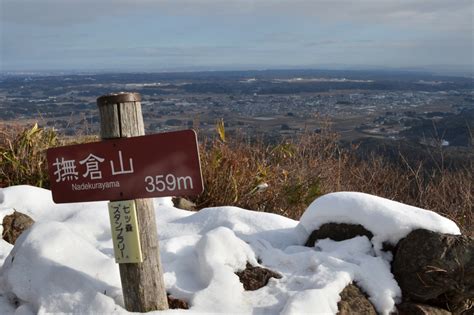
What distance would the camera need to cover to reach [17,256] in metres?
3.01

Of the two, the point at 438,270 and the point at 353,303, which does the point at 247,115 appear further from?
the point at 353,303

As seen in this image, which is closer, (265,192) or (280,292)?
(280,292)

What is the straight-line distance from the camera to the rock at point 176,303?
276 centimetres

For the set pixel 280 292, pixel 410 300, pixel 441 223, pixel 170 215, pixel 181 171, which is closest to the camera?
pixel 181 171

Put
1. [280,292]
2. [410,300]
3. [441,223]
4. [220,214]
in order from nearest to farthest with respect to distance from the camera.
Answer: [280,292] < [410,300] < [441,223] < [220,214]

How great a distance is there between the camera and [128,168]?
2.43 m

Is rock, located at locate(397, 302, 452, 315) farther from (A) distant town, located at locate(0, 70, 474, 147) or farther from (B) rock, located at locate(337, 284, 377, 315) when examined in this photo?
(A) distant town, located at locate(0, 70, 474, 147)

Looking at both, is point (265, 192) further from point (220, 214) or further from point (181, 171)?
point (181, 171)

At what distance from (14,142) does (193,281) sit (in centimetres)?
369

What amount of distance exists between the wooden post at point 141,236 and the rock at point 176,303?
172 millimetres

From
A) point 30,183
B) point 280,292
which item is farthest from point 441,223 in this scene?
point 30,183

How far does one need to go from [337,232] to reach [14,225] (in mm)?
2554

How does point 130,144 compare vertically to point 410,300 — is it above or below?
above

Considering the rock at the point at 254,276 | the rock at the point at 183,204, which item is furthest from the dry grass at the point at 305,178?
the rock at the point at 254,276
